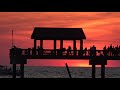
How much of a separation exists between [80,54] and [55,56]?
306cm

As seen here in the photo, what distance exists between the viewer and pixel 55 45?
154 feet
